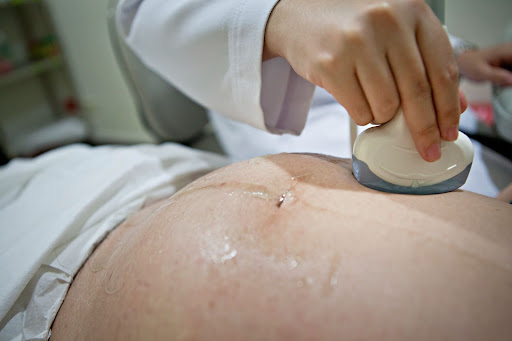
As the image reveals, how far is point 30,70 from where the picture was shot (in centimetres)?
226

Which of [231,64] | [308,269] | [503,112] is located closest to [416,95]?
[308,269]

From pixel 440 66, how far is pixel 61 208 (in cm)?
61

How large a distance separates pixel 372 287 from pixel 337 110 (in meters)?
0.59

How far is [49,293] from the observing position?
0.52 m

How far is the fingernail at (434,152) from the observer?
0.42 metres

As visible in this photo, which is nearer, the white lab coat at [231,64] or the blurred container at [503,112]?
the white lab coat at [231,64]

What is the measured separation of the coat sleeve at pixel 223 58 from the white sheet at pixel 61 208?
0.16 metres

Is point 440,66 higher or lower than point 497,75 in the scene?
higher

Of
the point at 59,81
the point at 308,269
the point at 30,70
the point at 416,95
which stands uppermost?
the point at 416,95

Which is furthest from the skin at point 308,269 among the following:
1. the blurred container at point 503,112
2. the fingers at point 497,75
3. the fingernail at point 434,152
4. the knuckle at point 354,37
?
the fingers at point 497,75

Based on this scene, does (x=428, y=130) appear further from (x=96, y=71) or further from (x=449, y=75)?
(x=96, y=71)

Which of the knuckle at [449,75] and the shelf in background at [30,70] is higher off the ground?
the knuckle at [449,75]

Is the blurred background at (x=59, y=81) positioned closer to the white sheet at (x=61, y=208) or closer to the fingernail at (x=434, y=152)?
the white sheet at (x=61, y=208)

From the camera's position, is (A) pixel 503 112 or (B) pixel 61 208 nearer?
(B) pixel 61 208
